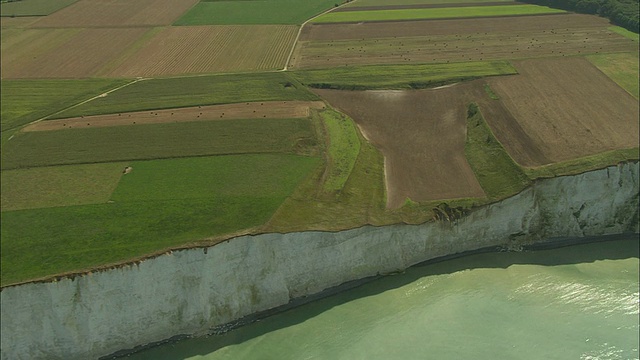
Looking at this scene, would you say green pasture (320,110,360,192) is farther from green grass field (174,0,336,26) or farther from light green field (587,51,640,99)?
green grass field (174,0,336,26)

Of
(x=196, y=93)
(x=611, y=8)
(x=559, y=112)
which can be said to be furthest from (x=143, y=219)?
(x=611, y=8)

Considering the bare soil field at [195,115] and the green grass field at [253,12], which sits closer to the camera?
the bare soil field at [195,115]

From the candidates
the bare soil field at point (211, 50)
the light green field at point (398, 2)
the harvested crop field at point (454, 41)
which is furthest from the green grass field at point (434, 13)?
the bare soil field at point (211, 50)

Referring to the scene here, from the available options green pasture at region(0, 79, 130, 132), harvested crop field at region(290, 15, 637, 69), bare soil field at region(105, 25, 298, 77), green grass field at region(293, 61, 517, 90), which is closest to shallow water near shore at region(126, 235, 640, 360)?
green grass field at region(293, 61, 517, 90)

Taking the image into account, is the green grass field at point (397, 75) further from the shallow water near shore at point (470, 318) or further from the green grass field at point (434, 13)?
the shallow water near shore at point (470, 318)

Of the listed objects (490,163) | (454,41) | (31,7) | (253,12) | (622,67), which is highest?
(253,12)

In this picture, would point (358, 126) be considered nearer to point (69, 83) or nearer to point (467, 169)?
point (467, 169)

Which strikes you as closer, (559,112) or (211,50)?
(559,112)

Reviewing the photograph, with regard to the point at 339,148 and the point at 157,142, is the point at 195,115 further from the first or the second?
the point at 339,148
